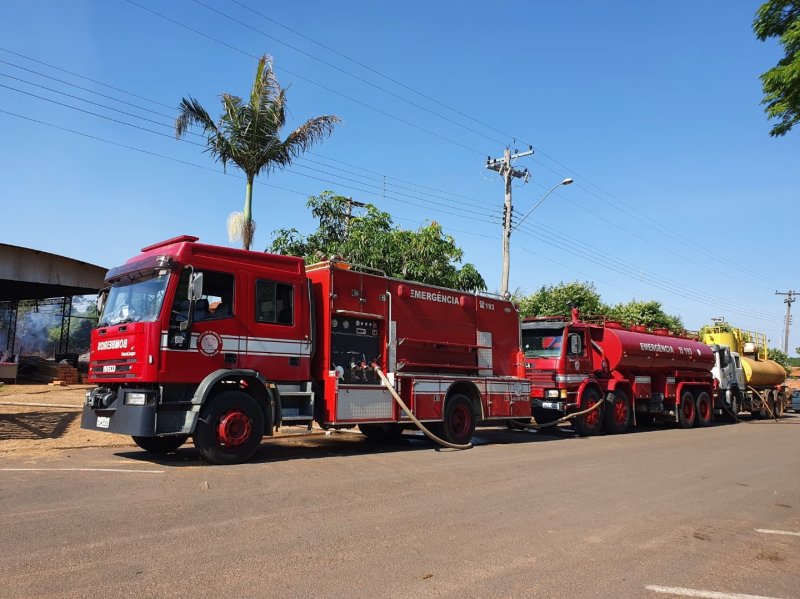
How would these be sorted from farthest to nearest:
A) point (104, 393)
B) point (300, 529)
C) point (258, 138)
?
point (258, 138)
point (104, 393)
point (300, 529)

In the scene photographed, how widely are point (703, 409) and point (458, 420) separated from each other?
12269 mm

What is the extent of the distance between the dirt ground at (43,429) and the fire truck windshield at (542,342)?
995 cm

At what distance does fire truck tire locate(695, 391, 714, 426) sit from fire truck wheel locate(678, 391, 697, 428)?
0.20 metres

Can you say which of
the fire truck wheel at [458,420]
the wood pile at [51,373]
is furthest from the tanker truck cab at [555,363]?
the wood pile at [51,373]

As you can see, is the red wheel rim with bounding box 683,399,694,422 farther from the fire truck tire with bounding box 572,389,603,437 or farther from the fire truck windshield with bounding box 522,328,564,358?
the fire truck windshield with bounding box 522,328,564,358

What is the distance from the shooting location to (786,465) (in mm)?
11695

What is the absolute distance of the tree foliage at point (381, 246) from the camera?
18109mm

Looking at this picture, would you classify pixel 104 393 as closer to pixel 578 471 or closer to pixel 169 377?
pixel 169 377

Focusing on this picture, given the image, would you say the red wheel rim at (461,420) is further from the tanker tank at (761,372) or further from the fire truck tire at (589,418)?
the tanker tank at (761,372)

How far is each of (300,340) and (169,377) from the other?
7.58ft

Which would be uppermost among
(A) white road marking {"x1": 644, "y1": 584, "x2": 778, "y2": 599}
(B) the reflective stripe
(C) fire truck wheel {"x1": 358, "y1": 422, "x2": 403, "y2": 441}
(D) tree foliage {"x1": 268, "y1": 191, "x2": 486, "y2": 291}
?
(D) tree foliage {"x1": 268, "y1": 191, "x2": 486, "y2": 291}

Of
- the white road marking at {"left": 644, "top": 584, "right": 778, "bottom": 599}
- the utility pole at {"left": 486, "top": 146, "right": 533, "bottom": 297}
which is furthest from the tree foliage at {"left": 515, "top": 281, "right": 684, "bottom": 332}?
the white road marking at {"left": 644, "top": 584, "right": 778, "bottom": 599}

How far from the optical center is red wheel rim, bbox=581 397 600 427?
1680 cm

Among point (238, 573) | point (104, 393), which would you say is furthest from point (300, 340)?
point (238, 573)
